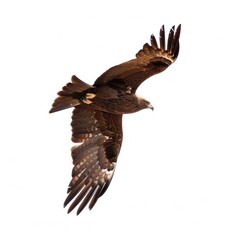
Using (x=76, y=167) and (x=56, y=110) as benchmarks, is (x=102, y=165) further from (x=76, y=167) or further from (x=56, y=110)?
(x=56, y=110)

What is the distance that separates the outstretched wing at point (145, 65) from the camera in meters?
9.89

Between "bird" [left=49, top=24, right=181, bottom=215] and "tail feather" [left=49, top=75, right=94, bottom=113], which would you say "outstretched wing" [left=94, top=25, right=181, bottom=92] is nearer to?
"bird" [left=49, top=24, right=181, bottom=215]

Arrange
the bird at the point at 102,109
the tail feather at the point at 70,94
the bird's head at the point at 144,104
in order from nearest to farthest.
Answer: the tail feather at the point at 70,94 < the bird at the point at 102,109 < the bird's head at the point at 144,104

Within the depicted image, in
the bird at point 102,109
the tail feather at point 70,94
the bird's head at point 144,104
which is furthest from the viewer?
the bird's head at point 144,104

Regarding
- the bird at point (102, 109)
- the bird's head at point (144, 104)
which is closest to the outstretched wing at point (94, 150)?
the bird at point (102, 109)

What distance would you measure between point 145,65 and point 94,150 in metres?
1.68

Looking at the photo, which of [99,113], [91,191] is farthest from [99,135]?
[91,191]

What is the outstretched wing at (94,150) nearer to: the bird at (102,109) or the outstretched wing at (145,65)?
the bird at (102,109)

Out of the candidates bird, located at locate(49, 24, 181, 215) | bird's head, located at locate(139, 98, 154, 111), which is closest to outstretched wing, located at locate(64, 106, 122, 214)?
bird, located at locate(49, 24, 181, 215)

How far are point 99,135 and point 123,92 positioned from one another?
114 centimetres

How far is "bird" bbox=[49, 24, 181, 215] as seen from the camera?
985 cm

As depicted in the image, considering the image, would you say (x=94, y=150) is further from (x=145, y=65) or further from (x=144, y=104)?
(x=145, y=65)

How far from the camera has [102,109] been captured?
10.2 metres

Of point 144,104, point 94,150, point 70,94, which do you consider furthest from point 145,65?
point 94,150
